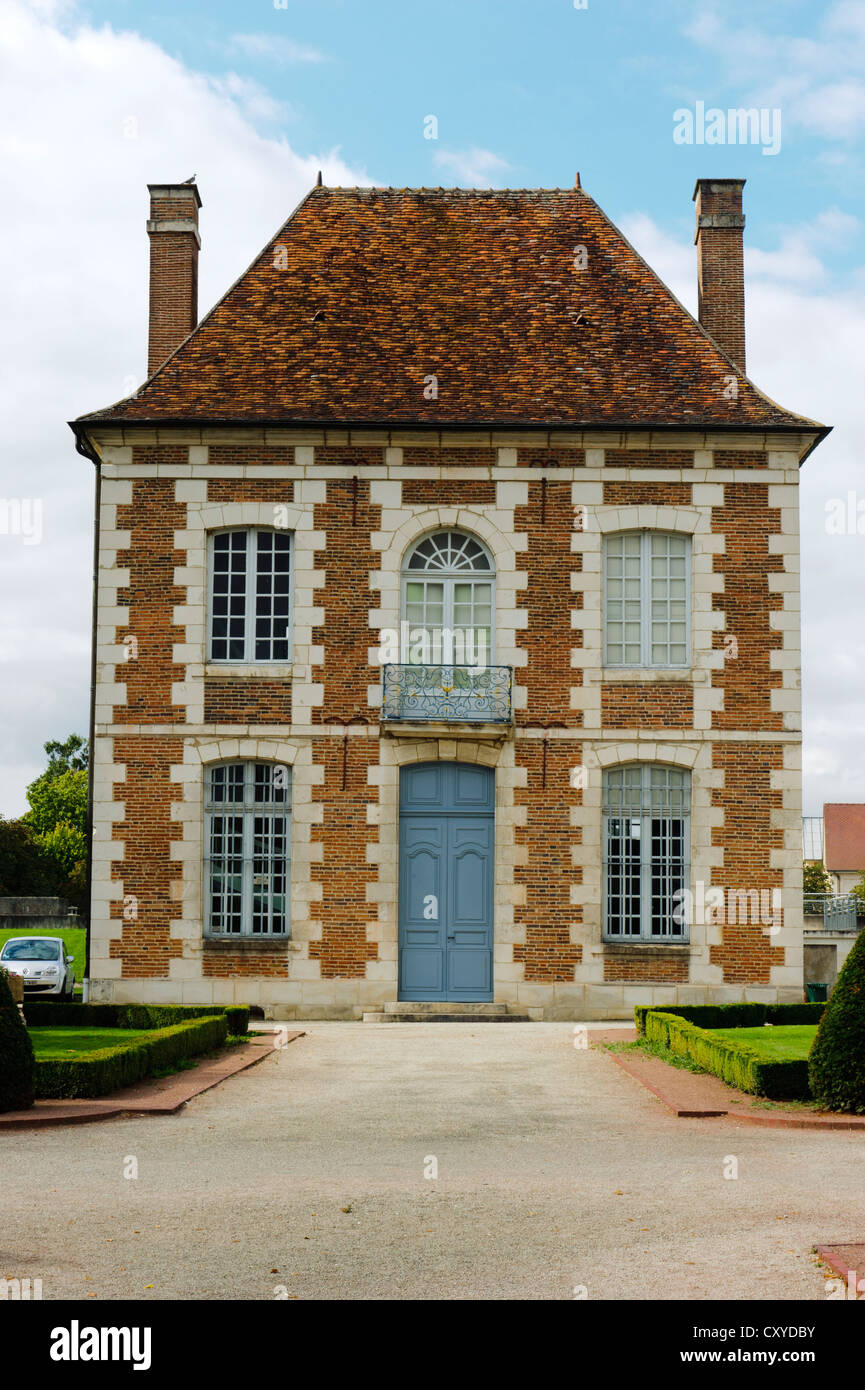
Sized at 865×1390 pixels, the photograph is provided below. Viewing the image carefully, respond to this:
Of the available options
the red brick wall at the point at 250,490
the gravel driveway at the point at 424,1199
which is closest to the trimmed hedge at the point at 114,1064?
the gravel driveway at the point at 424,1199

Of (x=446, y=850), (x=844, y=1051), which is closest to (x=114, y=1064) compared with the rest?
(x=844, y=1051)

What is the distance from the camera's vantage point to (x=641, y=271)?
2277cm

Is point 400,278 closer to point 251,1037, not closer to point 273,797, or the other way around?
point 273,797

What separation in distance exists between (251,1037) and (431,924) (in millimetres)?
3877

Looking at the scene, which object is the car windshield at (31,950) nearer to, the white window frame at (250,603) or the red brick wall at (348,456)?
the white window frame at (250,603)

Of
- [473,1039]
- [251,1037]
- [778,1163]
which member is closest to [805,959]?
[473,1039]

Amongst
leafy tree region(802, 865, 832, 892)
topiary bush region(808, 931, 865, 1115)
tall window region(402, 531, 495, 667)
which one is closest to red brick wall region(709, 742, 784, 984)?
tall window region(402, 531, 495, 667)

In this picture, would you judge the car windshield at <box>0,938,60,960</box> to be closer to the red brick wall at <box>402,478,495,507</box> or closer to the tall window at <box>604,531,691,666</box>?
the red brick wall at <box>402,478,495,507</box>

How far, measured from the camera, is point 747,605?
2039cm

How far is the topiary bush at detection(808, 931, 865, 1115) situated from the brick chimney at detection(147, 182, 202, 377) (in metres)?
14.6

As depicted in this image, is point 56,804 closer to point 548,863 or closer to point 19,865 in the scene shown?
point 19,865

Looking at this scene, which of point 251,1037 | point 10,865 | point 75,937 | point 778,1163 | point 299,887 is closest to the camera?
point 778,1163

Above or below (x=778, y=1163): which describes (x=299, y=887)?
above

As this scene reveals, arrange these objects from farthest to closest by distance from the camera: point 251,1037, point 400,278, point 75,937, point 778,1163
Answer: point 75,937, point 400,278, point 251,1037, point 778,1163
